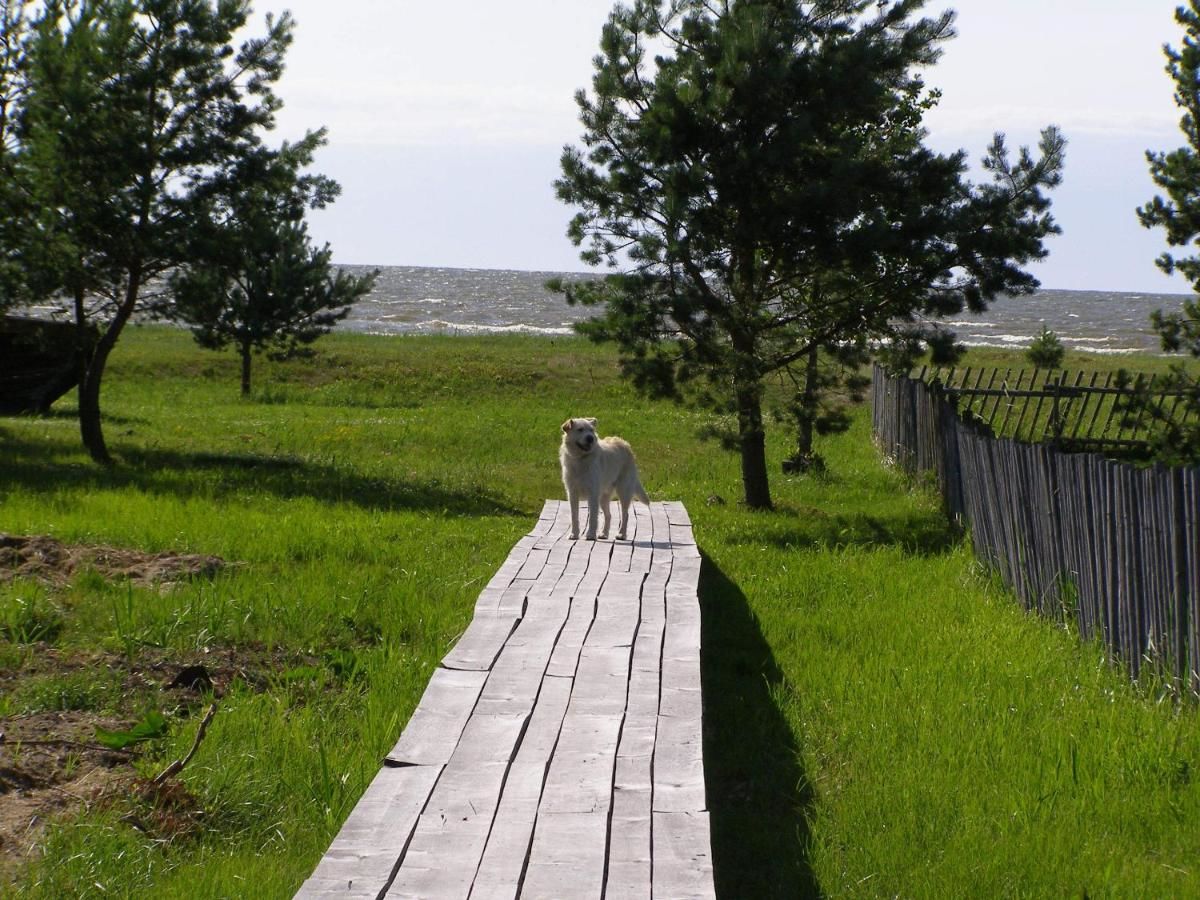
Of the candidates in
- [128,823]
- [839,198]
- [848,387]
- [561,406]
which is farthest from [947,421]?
[561,406]

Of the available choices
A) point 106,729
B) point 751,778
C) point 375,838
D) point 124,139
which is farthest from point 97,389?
point 375,838

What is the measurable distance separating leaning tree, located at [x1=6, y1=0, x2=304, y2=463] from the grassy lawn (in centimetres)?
447

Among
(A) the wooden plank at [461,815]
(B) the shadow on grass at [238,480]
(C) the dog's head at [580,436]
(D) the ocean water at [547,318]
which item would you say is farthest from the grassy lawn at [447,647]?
(D) the ocean water at [547,318]

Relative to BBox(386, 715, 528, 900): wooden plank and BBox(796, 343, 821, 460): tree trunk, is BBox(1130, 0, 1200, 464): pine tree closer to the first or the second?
BBox(796, 343, 821, 460): tree trunk

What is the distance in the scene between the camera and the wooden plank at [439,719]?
17.2ft

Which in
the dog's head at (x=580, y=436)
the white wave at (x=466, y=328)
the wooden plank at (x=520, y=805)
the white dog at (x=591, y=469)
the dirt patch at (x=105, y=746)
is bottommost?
the dirt patch at (x=105, y=746)

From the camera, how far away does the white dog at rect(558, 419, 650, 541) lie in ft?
38.4

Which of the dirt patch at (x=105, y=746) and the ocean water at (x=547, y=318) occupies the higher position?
the ocean water at (x=547, y=318)

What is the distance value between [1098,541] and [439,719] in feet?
14.6

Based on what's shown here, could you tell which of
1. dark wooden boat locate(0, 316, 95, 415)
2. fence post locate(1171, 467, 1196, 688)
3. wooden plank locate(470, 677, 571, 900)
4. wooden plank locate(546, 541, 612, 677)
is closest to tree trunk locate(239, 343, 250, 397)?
dark wooden boat locate(0, 316, 95, 415)

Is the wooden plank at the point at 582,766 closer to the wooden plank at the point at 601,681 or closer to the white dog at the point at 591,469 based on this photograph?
the wooden plank at the point at 601,681

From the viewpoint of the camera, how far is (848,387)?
56.3 feet

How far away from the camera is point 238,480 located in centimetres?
1775

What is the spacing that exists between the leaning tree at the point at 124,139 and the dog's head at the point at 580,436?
10.2 metres
